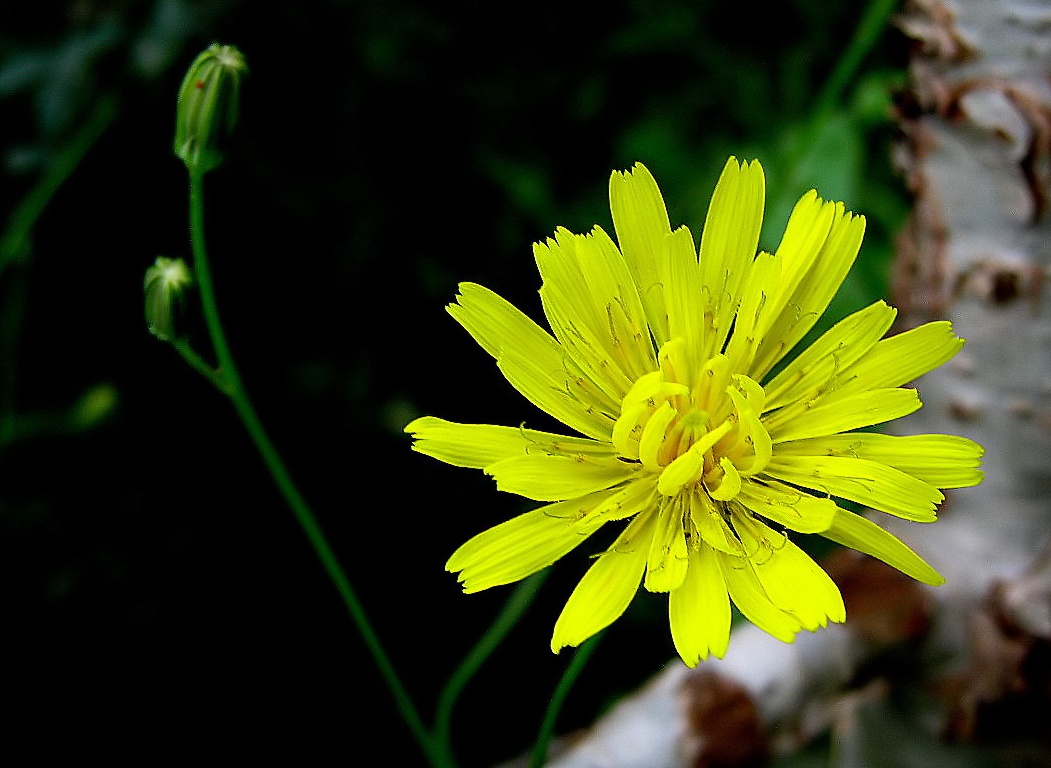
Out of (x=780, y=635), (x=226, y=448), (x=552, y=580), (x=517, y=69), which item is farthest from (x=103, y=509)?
(x=780, y=635)

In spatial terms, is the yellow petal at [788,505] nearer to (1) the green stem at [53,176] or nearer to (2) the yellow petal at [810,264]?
(2) the yellow petal at [810,264]

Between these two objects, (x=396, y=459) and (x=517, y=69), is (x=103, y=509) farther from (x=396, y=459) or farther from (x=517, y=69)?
(x=517, y=69)

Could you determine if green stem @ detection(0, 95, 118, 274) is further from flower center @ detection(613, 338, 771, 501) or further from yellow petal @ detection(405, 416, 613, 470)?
flower center @ detection(613, 338, 771, 501)

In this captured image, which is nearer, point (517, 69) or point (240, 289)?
point (240, 289)

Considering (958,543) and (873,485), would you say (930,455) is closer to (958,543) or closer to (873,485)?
(873,485)

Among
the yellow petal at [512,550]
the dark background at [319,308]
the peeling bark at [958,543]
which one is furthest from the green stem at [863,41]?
the yellow petal at [512,550]

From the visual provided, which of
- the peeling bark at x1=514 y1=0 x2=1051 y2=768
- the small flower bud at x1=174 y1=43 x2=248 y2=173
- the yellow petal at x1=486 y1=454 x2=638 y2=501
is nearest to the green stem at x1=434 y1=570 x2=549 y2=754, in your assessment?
the peeling bark at x1=514 y1=0 x2=1051 y2=768

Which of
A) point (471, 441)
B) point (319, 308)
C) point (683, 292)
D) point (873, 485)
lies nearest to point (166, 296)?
point (471, 441)
